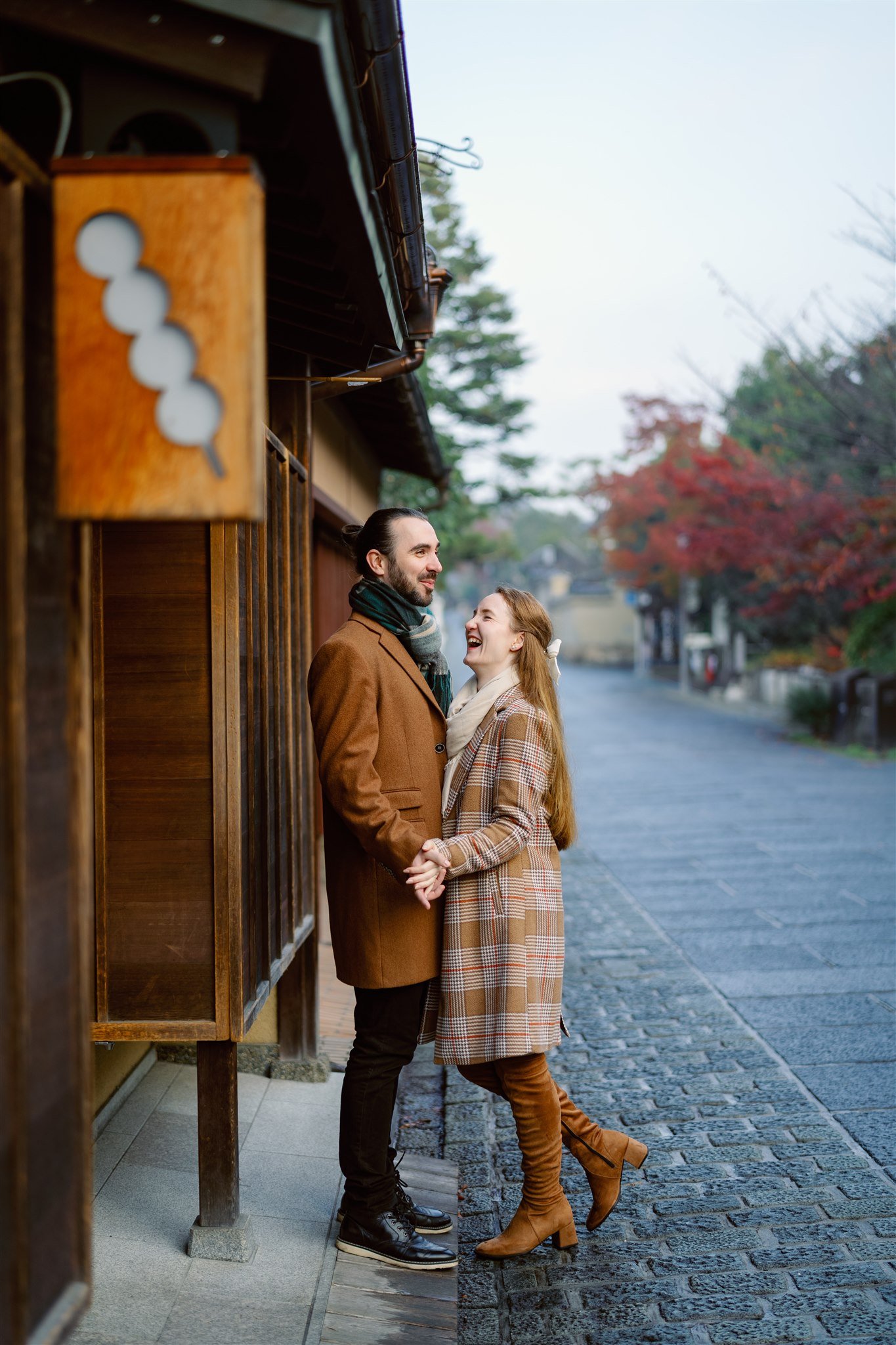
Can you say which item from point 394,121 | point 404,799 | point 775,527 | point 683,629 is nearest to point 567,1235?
point 404,799

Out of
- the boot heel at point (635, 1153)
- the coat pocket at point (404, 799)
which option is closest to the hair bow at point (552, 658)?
the coat pocket at point (404, 799)

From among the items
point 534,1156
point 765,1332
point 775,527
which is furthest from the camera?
point 775,527

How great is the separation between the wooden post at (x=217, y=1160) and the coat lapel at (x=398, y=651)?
113 cm

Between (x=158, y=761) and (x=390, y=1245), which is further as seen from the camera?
(x=390, y=1245)

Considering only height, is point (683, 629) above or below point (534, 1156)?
above

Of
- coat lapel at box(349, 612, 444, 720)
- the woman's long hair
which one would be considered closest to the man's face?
coat lapel at box(349, 612, 444, 720)

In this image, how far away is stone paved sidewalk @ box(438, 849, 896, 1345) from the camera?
327 cm

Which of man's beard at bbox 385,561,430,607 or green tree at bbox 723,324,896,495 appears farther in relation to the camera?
green tree at bbox 723,324,896,495

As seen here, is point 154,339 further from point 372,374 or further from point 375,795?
point 372,374

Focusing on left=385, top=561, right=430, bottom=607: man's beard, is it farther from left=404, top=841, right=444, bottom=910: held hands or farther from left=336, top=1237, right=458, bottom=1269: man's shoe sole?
left=336, top=1237, right=458, bottom=1269: man's shoe sole

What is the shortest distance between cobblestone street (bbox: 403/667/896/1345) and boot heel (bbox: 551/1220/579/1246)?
3 centimetres

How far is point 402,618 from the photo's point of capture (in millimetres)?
3580

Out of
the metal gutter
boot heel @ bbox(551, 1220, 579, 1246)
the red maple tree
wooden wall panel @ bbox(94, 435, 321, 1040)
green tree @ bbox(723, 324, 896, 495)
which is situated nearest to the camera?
the metal gutter

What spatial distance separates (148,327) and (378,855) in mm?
1760
